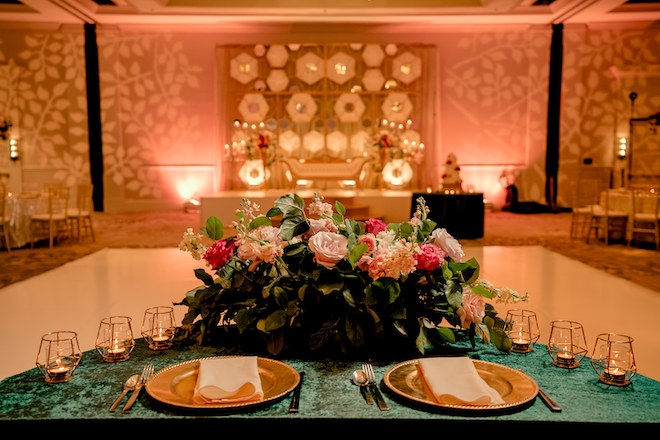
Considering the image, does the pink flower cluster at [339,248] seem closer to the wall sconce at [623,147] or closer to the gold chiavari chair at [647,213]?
the gold chiavari chair at [647,213]

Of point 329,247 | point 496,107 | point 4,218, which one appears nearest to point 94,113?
point 4,218

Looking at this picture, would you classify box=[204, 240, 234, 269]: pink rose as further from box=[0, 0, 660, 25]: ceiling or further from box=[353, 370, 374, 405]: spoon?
box=[0, 0, 660, 25]: ceiling

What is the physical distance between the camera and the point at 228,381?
126 centimetres

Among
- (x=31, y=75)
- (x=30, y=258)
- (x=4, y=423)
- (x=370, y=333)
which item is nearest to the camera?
(x=4, y=423)

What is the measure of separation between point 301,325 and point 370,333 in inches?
7.3

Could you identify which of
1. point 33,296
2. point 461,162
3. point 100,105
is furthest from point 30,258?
point 461,162

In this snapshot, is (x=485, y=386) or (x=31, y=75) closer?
(x=485, y=386)

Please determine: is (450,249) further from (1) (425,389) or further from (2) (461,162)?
(2) (461,162)

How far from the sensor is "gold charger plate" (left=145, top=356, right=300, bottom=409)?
1.17m

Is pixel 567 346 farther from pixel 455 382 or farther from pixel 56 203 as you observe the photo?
pixel 56 203

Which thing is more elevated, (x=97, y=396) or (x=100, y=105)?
(x=100, y=105)

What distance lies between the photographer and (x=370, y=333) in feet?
4.83

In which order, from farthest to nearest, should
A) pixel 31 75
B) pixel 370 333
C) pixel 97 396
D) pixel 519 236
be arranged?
pixel 31 75, pixel 519 236, pixel 370 333, pixel 97 396

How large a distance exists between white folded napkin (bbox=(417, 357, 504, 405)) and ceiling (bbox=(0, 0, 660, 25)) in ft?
32.3
